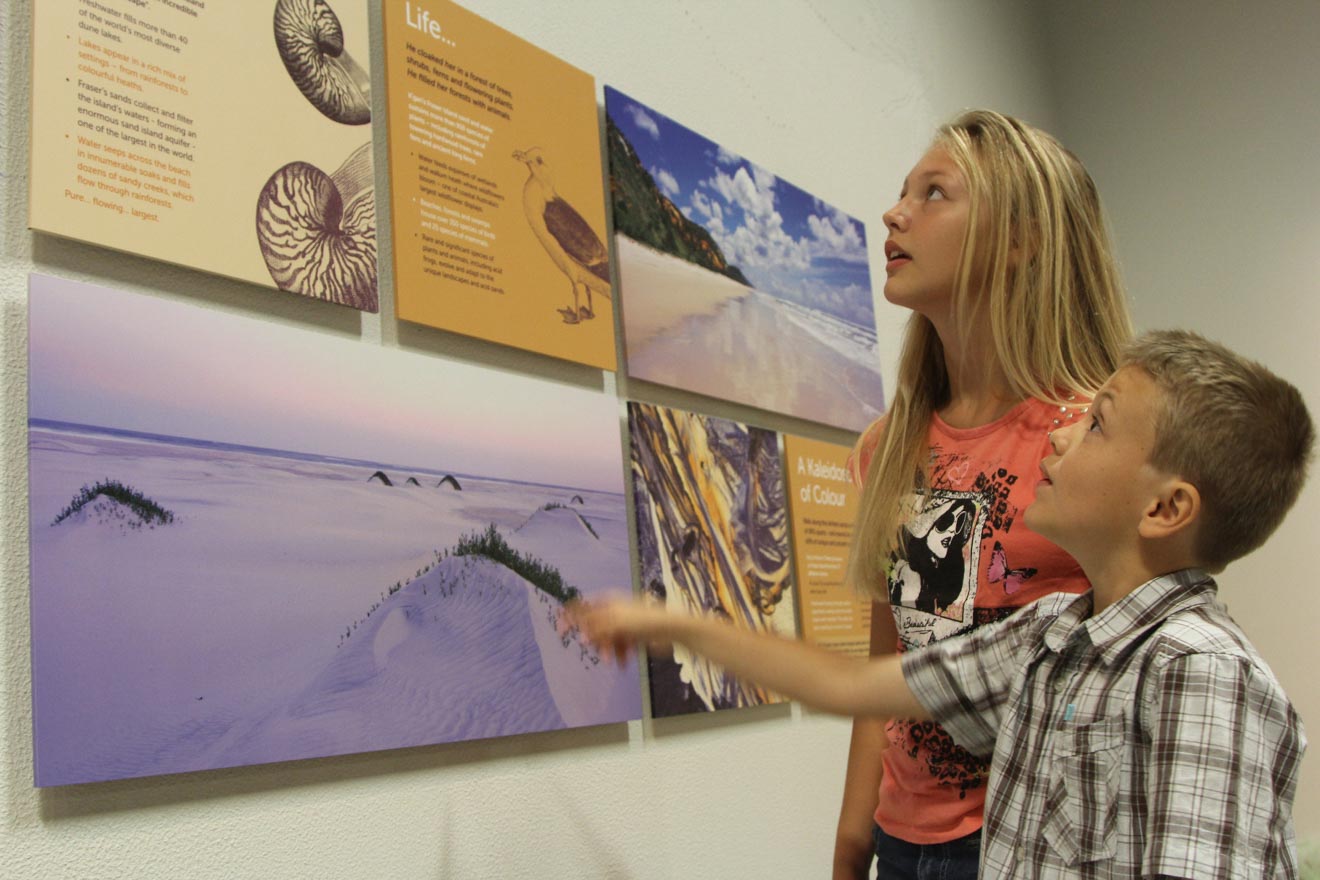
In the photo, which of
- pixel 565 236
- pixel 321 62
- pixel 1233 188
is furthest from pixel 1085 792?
pixel 1233 188

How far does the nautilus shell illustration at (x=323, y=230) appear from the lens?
60.6 inches

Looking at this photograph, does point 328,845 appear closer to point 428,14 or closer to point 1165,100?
point 428,14

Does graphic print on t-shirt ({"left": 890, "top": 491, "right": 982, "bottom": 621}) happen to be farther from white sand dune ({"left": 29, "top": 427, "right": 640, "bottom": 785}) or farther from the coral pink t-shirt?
white sand dune ({"left": 29, "top": 427, "right": 640, "bottom": 785})

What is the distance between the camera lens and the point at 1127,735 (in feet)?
3.75

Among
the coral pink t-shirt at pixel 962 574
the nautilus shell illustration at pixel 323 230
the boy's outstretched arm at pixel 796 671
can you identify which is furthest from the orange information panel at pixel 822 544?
the nautilus shell illustration at pixel 323 230

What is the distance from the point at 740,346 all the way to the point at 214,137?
117 cm

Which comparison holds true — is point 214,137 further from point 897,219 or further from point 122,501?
point 897,219

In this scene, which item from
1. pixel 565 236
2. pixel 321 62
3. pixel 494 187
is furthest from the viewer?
pixel 565 236

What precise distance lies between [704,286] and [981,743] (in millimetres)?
1180

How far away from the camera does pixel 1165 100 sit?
14.4 feet

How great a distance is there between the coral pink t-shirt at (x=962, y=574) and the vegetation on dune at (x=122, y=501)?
927 millimetres

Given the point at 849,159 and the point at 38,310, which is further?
the point at 849,159

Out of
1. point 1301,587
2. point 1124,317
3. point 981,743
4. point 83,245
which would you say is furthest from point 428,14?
point 1301,587

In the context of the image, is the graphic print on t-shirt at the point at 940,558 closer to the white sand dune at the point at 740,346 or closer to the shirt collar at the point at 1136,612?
the shirt collar at the point at 1136,612
